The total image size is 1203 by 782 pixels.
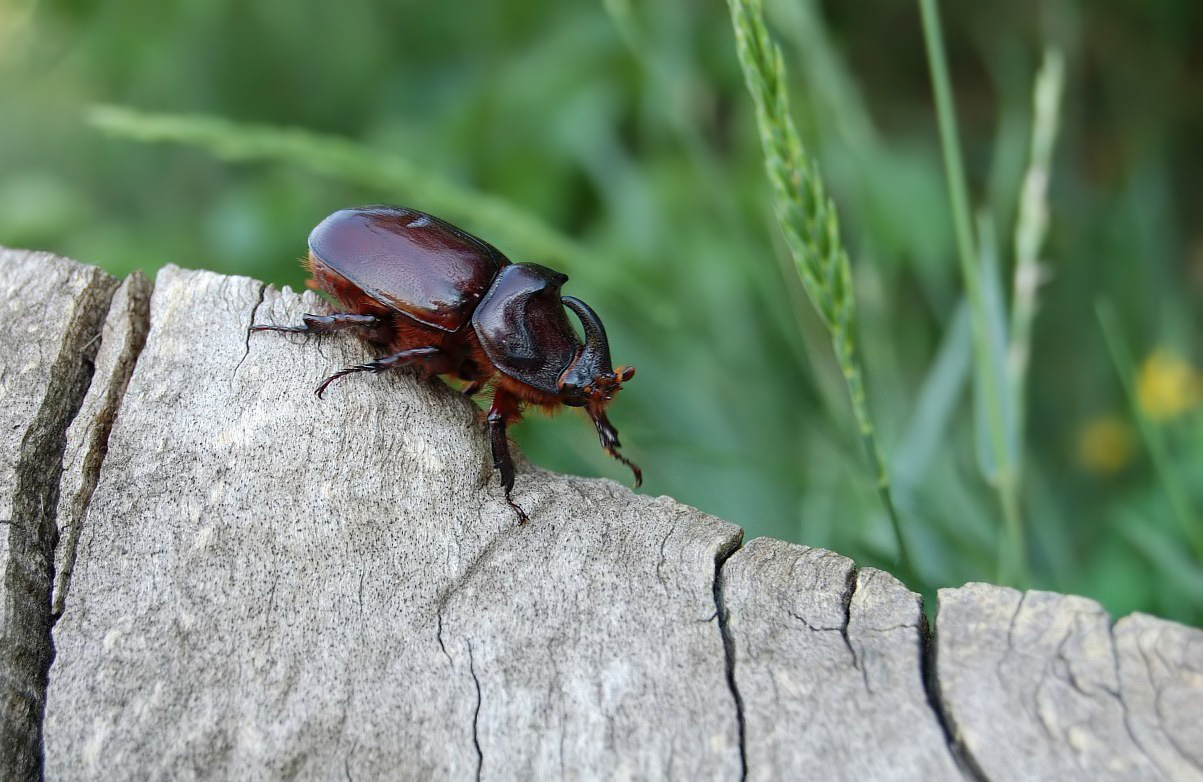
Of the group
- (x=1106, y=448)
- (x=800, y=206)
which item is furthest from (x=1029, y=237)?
(x=1106, y=448)

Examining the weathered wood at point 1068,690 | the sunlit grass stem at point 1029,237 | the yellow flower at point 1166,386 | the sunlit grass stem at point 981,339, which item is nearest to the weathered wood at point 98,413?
the weathered wood at point 1068,690

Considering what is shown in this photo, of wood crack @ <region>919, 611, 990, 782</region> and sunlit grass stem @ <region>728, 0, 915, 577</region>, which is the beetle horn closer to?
sunlit grass stem @ <region>728, 0, 915, 577</region>

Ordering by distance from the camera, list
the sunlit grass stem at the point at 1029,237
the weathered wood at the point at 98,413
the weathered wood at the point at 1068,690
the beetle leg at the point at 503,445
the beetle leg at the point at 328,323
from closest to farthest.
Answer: the weathered wood at the point at 1068,690, the weathered wood at the point at 98,413, the beetle leg at the point at 503,445, the beetle leg at the point at 328,323, the sunlit grass stem at the point at 1029,237

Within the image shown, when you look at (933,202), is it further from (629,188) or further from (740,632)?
(740,632)

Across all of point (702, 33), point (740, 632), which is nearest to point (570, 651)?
point (740, 632)

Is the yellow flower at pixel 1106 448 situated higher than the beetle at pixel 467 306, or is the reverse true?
the yellow flower at pixel 1106 448

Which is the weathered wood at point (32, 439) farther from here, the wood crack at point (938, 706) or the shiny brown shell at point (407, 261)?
the wood crack at point (938, 706)
